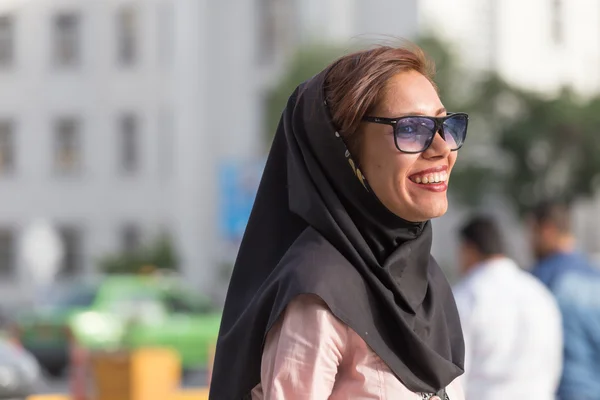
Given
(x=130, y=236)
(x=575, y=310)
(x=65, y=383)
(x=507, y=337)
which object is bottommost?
(x=130, y=236)

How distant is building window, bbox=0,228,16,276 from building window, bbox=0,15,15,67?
5.45 m

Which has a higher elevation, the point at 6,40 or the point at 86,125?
the point at 6,40

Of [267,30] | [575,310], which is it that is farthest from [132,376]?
[267,30]

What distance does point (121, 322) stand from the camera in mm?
17531

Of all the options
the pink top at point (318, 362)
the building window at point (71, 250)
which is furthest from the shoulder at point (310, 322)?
the building window at point (71, 250)

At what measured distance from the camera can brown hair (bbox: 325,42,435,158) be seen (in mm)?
2707

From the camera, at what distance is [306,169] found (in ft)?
8.97

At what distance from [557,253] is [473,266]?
0.75m

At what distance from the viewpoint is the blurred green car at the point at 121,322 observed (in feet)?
56.6

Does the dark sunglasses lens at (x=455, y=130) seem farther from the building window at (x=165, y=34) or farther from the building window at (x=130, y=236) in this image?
the building window at (x=130, y=236)

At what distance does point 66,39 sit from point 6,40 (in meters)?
2.04

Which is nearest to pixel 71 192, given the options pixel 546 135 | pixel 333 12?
pixel 333 12

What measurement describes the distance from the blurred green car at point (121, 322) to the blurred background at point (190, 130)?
1.3 inches

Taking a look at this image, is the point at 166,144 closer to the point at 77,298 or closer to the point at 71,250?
the point at 71,250
